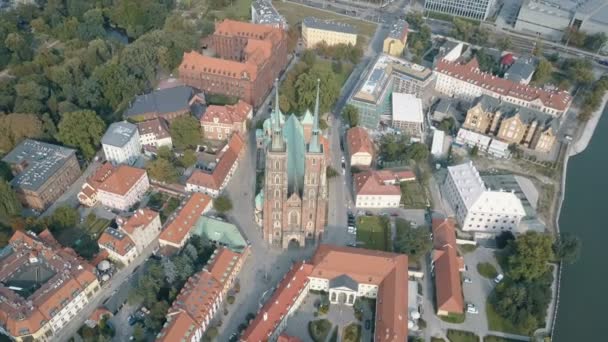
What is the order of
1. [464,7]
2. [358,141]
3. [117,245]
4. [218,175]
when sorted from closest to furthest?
1. [117,245]
2. [218,175]
3. [358,141]
4. [464,7]

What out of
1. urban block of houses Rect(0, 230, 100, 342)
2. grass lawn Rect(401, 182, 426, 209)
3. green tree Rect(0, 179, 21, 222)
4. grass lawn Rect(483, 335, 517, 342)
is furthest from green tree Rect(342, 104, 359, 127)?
green tree Rect(0, 179, 21, 222)

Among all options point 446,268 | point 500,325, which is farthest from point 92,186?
point 500,325

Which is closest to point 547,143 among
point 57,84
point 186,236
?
point 186,236

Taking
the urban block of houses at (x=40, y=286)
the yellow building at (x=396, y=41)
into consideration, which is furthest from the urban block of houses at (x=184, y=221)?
the yellow building at (x=396, y=41)

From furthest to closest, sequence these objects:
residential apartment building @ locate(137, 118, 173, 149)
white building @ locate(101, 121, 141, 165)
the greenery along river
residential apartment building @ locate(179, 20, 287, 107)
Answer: residential apartment building @ locate(179, 20, 287, 107) → residential apartment building @ locate(137, 118, 173, 149) → white building @ locate(101, 121, 141, 165) → the greenery along river

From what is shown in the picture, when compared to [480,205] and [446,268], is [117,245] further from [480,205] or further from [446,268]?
[480,205]

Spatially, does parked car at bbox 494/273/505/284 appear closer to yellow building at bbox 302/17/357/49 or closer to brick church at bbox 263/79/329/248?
brick church at bbox 263/79/329/248
